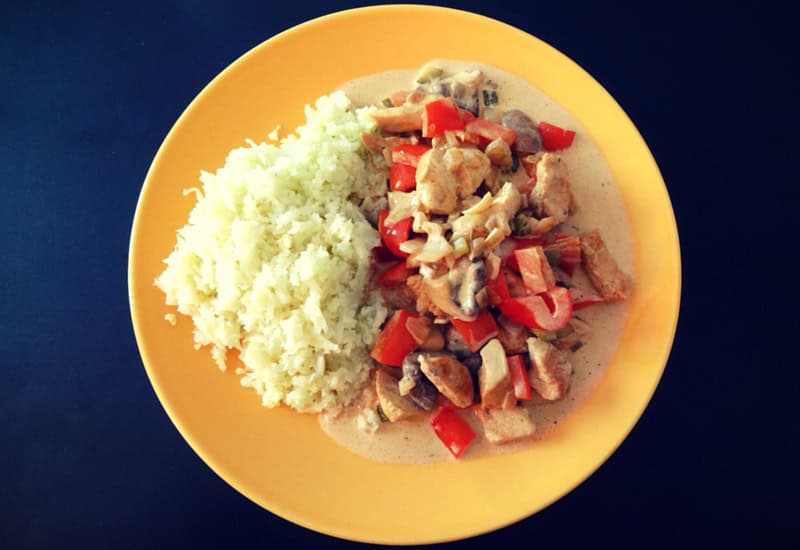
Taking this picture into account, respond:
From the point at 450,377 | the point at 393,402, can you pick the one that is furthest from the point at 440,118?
the point at 393,402

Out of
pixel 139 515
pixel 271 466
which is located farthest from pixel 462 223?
pixel 139 515

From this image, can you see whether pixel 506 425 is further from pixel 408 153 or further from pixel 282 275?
pixel 408 153

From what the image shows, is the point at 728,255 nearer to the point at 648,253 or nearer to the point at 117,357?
the point at 648,253

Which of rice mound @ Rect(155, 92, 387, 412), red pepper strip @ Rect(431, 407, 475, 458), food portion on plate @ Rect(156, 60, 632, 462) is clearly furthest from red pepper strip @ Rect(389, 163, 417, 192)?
red pepper strip @ Rect(431, 407, 475, 458)

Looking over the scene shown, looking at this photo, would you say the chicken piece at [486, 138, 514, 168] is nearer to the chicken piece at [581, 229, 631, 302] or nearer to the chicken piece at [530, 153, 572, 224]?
the chicken piece at [530, 153, 572, 224]

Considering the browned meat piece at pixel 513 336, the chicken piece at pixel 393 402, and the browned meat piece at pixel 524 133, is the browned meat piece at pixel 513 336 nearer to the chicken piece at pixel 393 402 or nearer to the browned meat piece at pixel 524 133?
the chicken piece at pixel 393 402

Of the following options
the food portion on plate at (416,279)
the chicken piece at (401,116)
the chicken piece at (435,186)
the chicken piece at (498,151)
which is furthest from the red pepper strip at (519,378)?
the chicken piece at (401,116)
